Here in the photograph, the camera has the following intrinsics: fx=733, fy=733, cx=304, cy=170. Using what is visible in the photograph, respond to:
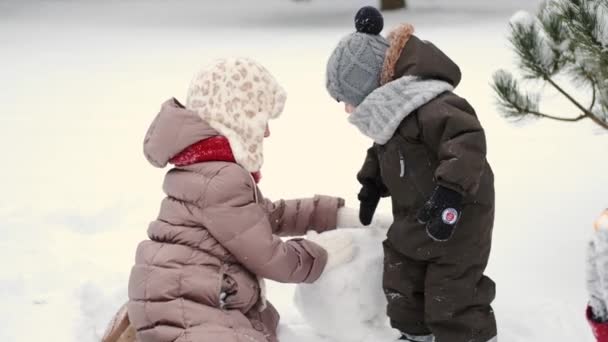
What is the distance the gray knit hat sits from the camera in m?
2.45

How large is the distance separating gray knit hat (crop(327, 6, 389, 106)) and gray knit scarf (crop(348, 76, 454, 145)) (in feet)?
0.20

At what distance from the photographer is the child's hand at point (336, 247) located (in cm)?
264

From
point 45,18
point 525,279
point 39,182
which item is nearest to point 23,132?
point 39,182

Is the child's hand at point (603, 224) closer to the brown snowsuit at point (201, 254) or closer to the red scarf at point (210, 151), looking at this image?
the brown snowsuit at point (201, 254)

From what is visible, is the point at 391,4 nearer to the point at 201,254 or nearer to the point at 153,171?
the point at 153,171

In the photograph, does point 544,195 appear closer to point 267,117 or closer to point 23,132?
point 267,117

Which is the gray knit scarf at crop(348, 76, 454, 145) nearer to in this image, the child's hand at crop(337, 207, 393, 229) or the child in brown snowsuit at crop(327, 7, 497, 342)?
the child in brown snowsuit at crop(327, 7, 497, 342)

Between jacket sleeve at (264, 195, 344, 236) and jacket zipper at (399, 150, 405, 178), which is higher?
jacket zipper at (399, 150, 405, 178)

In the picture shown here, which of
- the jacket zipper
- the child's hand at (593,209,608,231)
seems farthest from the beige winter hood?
the child's hand at (593,209,608,231)

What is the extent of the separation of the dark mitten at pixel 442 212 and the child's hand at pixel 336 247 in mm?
481

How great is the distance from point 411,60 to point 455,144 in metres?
0.35

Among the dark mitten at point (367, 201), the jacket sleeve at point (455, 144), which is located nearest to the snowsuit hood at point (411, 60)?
the jacket sleeve at point (455, 144)

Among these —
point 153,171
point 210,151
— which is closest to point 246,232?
point 210,151

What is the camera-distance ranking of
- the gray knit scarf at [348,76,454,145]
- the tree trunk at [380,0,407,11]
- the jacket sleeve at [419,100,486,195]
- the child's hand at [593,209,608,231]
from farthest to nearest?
the tree trunk at [380,0,407,11]
the gray knit scarf at [348,76,454,145]
the jacket sleeve at [419,100,486,195]
the child's hand at [593,209,608,231]
